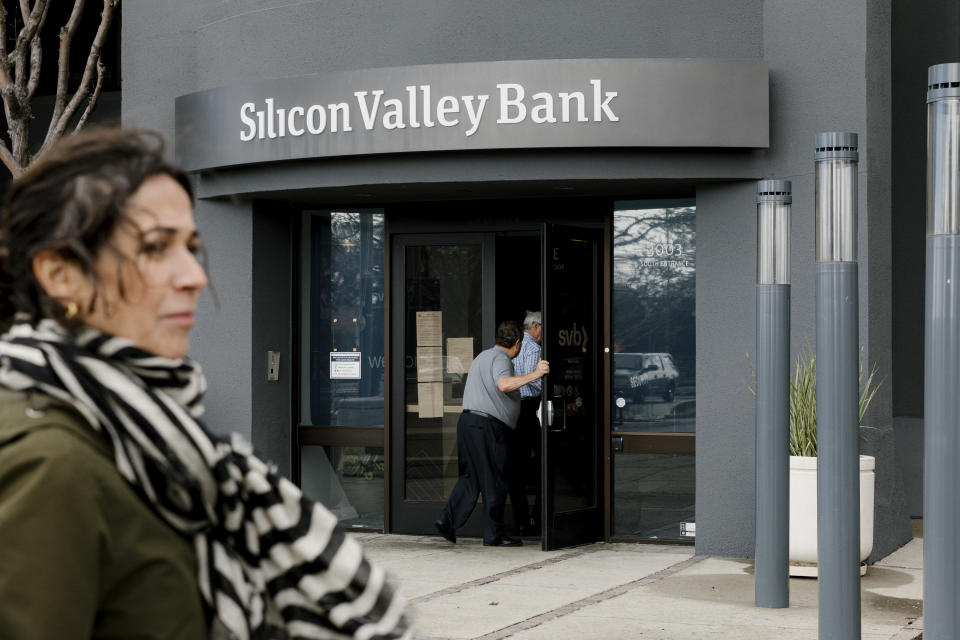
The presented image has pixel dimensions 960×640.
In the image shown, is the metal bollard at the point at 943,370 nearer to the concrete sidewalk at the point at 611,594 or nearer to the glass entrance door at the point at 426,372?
the concrete sidewalk at the point at 611,594

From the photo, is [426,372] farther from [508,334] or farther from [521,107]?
[521,107]

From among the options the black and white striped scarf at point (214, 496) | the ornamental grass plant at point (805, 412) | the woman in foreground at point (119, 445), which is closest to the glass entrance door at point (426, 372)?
the ornamental grass plant at point (805, 412)

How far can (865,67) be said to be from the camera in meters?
9.20

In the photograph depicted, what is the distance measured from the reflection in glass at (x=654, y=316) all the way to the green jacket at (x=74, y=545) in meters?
9.18

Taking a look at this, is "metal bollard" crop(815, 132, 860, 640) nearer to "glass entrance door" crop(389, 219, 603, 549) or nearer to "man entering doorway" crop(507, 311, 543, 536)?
"glass entrance door" crop(389, 219, 603, 549)

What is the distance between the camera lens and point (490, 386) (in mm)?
10172

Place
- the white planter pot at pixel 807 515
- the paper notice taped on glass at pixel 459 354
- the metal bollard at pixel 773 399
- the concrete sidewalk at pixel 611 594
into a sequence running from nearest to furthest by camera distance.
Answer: the concrete sidewalk at pixel 611 594 < the metal bollard at pixel 773 399 < the white planter pot at pixel 807 515 < the paper notice taped on glass at pixel 459 354

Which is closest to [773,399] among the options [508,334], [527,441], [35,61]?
[508,334]

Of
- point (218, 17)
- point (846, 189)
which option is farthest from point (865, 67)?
point (218, 17)

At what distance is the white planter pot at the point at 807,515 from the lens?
8.65 m

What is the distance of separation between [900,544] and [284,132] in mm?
6102

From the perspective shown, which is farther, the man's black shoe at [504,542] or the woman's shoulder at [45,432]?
the man's black shoe at [504,542]

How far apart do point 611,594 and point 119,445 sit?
7.03m

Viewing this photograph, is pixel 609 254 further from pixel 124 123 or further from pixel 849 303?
pixel 124 123
